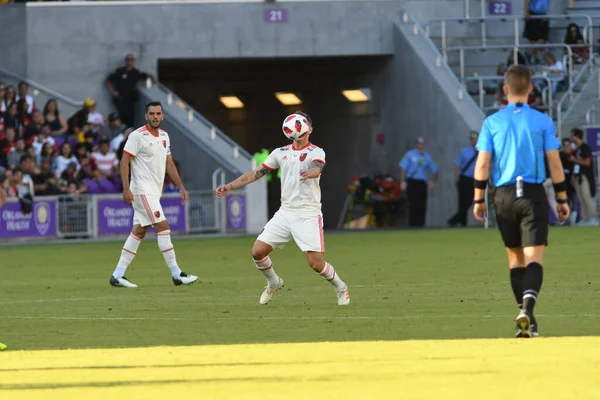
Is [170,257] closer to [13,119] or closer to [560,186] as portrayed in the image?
[560,186]

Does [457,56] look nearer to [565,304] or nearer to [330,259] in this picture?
[330,259]

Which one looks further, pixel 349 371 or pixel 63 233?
pixel 63 233

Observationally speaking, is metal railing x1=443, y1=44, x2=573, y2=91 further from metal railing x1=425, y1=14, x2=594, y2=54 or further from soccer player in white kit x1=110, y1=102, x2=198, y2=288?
soccer player in white kit x1=110, y1=102, x2=198, y2=288

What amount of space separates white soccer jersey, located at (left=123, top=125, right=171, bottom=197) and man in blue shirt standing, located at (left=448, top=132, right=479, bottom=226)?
1616 centimetres

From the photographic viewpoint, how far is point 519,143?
11609mm

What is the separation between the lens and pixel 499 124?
38.4ft

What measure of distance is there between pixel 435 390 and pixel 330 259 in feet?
50.1

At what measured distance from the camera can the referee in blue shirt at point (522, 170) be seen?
38.0 ft

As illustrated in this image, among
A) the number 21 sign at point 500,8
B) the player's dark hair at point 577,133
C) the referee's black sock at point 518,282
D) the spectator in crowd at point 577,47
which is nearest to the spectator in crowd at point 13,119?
the player's dark hair at point 577,133

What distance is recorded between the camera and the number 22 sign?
38.6 m

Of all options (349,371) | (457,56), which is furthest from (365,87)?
(349,371)

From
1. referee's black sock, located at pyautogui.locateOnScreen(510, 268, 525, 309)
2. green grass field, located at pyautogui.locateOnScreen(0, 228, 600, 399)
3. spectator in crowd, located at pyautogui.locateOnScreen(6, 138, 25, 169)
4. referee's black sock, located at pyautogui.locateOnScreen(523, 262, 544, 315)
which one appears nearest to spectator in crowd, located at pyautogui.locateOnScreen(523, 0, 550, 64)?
spectator in crowd, located at pyautogui.locateOnScreen(6, 138, 25, 169)

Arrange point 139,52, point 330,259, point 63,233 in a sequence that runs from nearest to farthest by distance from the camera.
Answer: point 330,259, point 63,233, point 139,52

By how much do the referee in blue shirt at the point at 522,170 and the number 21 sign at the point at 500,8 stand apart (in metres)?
28.2
